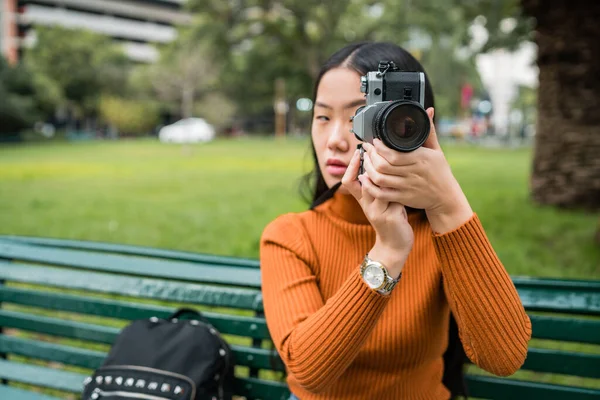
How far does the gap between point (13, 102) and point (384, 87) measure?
96.6 ft

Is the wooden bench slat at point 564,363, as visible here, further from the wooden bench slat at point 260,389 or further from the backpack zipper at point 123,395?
the backpack zipper at point 123,395

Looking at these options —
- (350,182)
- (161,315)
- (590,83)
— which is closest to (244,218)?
(590,83)

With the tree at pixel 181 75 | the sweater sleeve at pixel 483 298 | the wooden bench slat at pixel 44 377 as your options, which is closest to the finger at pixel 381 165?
the sweater sleeve at pixel 483 298

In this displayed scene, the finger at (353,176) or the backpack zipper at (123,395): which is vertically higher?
the finger at (353,176)

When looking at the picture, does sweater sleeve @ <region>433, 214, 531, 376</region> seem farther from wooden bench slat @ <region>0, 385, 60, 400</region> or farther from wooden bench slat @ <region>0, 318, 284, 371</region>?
wooden bench slat @ <region>0, 385, 60, 400</region>

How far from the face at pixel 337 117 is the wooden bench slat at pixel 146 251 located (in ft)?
2.12

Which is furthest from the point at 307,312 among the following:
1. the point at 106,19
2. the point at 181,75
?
the point at 106,19

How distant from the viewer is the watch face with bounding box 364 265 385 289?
115cm

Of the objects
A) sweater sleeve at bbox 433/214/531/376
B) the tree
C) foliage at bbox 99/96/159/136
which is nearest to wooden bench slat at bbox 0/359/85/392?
sweater sleeve at bbox 433/214/531/376

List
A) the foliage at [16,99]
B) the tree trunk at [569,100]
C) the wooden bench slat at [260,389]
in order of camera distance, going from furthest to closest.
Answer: the foliage at [16,99], the tree trunk at [569,100], the wooden bench slat at [260,389]

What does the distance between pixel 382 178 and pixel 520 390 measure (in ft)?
3.53

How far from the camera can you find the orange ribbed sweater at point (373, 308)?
45.8 inches

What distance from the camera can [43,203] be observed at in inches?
320

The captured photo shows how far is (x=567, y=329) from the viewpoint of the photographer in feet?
5.40
